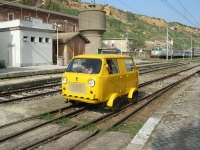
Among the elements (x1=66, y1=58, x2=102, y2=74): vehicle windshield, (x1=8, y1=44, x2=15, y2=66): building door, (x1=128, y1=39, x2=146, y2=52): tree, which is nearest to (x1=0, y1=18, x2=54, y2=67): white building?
(x1=8, y1=44, x2=15, y2=66): building door

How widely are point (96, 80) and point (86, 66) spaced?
87 centimetres

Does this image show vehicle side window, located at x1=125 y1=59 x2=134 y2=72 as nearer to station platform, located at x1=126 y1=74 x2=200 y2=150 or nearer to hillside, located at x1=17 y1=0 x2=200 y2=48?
station platform, located at x1=126 y1=74 x2=200 y2=150

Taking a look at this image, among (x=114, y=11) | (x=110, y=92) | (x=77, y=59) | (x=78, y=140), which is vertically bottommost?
(x=78, y=140)

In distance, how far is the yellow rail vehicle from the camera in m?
8.18

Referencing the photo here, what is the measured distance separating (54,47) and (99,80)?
29518mm

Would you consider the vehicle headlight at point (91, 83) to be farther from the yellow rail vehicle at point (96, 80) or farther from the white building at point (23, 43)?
the white building at point (23, 43)

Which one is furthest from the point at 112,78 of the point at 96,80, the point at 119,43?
the point at 119,43

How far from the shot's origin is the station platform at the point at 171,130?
5613 mm

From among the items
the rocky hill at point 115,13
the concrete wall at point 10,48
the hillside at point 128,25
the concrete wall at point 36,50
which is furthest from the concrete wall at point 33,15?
the rocky hill at point 115,13

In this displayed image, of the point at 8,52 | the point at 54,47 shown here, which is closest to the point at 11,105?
the point at 8,52

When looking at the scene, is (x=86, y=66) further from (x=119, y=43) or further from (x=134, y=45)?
(x=119, y=43)

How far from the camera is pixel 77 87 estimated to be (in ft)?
28.1

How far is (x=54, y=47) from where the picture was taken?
36625mm

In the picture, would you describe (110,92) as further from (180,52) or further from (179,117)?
(180,52)
